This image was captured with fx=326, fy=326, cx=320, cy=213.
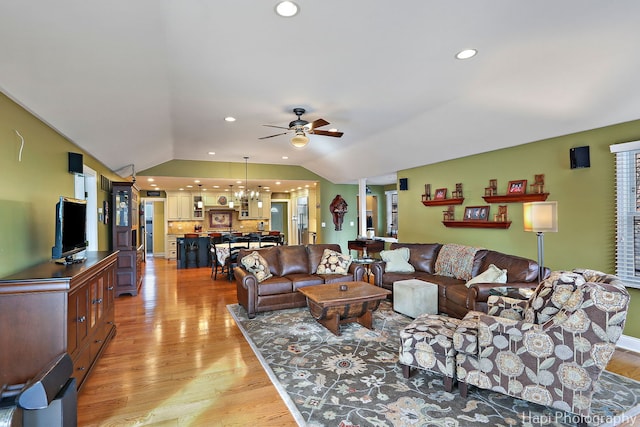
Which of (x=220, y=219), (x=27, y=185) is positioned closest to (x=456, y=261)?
(x=27, y=185)

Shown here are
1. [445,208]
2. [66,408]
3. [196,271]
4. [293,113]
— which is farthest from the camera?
[196,271]

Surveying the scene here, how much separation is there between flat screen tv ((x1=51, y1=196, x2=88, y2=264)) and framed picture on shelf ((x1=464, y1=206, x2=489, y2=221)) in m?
5.34

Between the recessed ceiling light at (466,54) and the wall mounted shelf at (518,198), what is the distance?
242 cm

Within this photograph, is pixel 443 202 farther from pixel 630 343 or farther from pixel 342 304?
pixel 342 304

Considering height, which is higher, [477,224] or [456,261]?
[477,224]

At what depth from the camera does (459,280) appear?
4562mm

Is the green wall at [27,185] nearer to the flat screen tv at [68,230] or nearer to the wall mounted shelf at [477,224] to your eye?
the flat screen tv at [68,230]

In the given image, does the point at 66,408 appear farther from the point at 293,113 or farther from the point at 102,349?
the point at 293,113

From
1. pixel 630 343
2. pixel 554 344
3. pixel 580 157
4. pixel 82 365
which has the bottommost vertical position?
pixel 630 343

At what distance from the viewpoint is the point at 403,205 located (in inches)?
279

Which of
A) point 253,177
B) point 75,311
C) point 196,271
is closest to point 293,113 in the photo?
point 75,311

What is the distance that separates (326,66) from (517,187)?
3.35 meters

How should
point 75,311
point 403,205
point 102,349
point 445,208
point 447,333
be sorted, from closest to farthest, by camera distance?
1. point 75,311
2. point 447,333
3. point 102,349
4. point 445,208
5. point 403,205

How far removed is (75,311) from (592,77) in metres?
4.89
